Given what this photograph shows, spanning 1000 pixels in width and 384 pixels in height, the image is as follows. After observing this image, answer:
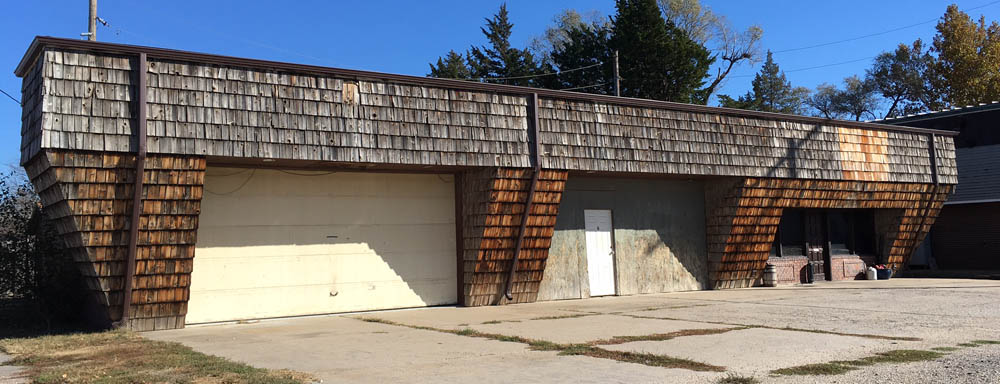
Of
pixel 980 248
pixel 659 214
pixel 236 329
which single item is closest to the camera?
pixel 236 329

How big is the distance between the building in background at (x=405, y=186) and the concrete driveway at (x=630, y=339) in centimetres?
90

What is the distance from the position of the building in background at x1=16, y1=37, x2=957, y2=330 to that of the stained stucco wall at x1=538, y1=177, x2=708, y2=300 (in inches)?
1.7

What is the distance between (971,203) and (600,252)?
45.1 feet

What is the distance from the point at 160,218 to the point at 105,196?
0.76 meters

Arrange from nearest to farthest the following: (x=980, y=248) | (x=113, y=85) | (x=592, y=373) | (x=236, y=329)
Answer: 1. (x=592, y=373)
2. (x=113, y=85)
3. (x=236, y=329)
4. (x=980, y=248)

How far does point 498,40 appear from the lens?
147 ft

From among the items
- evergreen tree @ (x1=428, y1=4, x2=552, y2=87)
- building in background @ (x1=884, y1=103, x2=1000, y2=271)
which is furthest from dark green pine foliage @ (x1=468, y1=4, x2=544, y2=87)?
building in background @ (x1=884, y1=103, x2=1000, y2=271)

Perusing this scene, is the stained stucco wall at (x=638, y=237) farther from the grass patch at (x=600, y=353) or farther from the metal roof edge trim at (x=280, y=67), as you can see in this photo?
the grass patch at (x=600, y=353)

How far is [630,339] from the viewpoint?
351 inches

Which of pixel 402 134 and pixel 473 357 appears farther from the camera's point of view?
pixel 402 134

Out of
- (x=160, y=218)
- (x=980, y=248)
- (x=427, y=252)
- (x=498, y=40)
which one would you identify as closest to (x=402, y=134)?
(x=427, y=252)

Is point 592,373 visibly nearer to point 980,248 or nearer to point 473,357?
point 473,357

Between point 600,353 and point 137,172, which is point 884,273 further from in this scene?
point 137,172

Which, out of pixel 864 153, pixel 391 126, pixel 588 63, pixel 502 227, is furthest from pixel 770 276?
pixel 588 63
